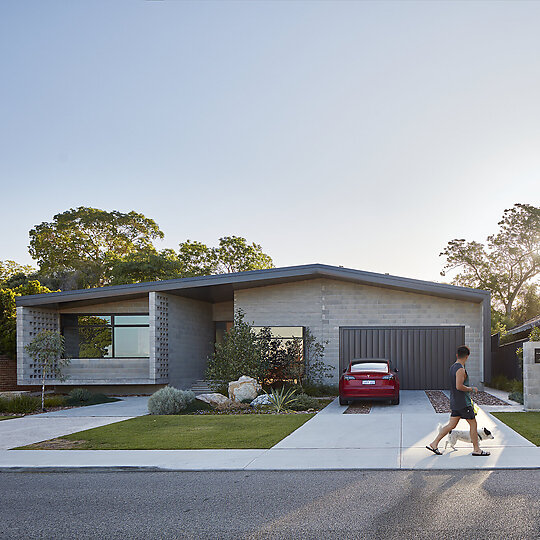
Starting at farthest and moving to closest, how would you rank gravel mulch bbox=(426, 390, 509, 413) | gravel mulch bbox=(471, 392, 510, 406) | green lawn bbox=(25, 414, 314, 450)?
gravel mulch bbox=(471, 392, 510, 406) < gravel mulch bbox=(426, 390, 509, 413) < green lawn bbox=(25, 414, 314, 450)

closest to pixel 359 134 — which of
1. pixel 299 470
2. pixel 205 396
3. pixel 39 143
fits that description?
pixel 205 396

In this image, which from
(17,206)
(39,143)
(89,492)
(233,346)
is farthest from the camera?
(17,206)

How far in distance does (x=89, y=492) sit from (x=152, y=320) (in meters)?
13.7

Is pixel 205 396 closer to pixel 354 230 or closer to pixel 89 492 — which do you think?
pixel 89 492

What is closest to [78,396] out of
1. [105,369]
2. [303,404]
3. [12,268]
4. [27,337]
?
[105,369]

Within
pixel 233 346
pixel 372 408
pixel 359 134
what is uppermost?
pixel 359 134

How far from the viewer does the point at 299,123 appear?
69.9 feet

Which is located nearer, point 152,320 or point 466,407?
point 466,407

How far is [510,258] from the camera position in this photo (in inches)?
1796

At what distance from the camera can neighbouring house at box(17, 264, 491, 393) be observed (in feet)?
70.4

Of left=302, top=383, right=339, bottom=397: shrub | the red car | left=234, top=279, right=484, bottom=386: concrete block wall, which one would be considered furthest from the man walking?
left=234, top=279, right=484, bottom=386: concrete block wall

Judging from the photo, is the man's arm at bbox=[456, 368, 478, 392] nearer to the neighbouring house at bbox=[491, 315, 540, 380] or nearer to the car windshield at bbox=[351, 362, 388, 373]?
the car windshield at bbox=[351, 362, 388, 373]

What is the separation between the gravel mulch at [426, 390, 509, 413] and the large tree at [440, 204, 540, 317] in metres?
26.1

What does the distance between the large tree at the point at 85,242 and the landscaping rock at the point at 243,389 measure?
31.1 metres
